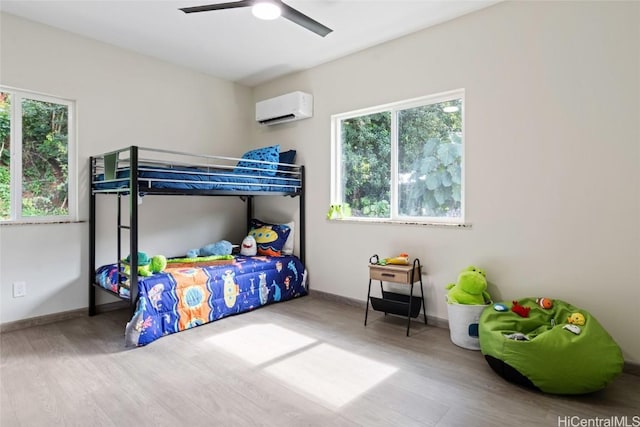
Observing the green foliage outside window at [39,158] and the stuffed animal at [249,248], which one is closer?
the green foliage outside window at [39,158]

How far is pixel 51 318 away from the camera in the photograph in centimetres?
317

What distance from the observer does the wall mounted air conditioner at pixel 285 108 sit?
156 inches

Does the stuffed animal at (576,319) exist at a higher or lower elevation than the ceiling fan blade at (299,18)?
lower

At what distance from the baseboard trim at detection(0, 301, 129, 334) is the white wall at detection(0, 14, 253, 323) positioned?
0.14ft

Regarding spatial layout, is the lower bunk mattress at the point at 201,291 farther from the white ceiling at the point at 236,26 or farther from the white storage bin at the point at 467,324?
the white ceiling at the point at 236,26

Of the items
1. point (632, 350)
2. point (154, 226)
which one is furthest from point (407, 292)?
point (154, 226)

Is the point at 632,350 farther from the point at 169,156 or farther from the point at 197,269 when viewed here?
the point at 169,156

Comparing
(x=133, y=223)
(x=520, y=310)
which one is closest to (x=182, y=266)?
(x=133, y=223)

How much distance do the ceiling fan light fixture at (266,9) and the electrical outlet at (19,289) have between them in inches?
112

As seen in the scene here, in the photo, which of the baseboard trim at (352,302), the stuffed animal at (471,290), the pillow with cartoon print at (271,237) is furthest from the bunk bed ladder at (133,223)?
the stuffed animal at (471,290)

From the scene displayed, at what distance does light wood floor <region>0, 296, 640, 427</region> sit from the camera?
180cm

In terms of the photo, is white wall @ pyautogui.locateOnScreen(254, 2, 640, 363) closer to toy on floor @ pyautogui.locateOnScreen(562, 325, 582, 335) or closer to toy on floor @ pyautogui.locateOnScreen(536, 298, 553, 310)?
toy on floor @ pyautogui.locateOnScreen(536, 298, 553, 310)

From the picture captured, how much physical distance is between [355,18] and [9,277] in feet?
11.4

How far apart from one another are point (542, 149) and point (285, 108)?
256 centimetres
